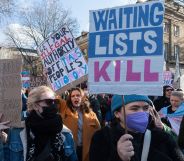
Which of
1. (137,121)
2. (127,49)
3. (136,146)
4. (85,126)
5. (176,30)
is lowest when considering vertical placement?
(85,126)

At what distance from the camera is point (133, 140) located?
10.1ft

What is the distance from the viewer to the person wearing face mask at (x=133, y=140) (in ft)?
9.88

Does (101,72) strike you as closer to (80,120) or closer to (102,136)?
(102,136)

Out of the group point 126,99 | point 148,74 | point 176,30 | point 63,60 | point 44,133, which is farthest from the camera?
point 176,30

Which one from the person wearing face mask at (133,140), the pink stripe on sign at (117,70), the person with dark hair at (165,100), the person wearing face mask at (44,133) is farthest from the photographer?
the person with dark hair at (165,100)

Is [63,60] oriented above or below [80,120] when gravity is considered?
above

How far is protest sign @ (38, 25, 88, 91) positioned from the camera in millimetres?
6152

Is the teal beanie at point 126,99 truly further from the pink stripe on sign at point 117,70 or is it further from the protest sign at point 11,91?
the protest sign at point 11,91

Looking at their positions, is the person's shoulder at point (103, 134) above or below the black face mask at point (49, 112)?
below

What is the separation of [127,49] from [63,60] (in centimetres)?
322

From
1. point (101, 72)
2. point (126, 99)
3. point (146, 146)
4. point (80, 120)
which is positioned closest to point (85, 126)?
point (80, 120)

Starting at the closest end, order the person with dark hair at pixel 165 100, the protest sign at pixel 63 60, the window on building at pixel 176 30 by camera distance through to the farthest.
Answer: the protest sign at pixel 63 60
the person with dark hair at pixel 165 100
the window on building at pixel 176 30

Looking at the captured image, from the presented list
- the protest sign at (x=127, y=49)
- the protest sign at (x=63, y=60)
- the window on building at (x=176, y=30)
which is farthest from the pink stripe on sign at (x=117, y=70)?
the window on building at (x=176, y=30)

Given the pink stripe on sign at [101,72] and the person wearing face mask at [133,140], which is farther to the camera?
the pink stripe on sign at [101,72]
